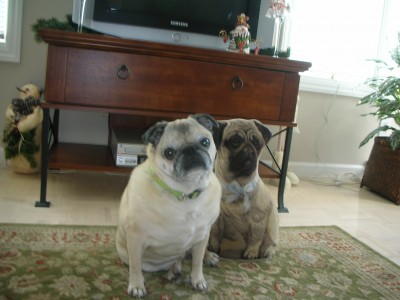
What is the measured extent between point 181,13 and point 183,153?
48.1 inches

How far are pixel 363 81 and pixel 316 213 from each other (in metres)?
1.33

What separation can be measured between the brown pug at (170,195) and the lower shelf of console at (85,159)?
73 centimetres

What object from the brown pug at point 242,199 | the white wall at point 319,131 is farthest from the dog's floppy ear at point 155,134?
the white wall at point 319,131

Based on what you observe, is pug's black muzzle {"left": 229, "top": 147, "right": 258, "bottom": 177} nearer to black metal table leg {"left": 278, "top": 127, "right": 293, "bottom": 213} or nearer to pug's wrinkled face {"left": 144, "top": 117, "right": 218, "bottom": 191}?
pug's wrinkled face {"left": 144, "top": 117, "right": 218, "bottom": 191}

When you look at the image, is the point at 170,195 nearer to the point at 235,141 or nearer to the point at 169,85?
the point at 235,141

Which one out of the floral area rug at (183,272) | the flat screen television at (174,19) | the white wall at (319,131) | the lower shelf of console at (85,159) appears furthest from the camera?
the white wall at (319,131)

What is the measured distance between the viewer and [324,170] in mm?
2928

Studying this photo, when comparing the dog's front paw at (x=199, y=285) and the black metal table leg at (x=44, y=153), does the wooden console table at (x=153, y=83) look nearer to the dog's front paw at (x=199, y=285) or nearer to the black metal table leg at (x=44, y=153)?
the black metal table leg at (x=44, y=153)

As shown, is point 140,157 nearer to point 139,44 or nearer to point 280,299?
point 139,44

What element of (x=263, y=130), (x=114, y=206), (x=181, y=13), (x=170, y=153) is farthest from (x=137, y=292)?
(x=181, y=13)

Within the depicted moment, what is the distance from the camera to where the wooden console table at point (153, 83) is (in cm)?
169

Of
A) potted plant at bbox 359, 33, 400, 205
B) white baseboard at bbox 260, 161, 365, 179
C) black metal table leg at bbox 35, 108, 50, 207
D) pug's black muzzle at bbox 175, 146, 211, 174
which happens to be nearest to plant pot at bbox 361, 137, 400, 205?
potted plant at bbox 359, 33, 400, 205

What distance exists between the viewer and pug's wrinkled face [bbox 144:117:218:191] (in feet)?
3.39

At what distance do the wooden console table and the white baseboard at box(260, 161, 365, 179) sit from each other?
38.4 inches
